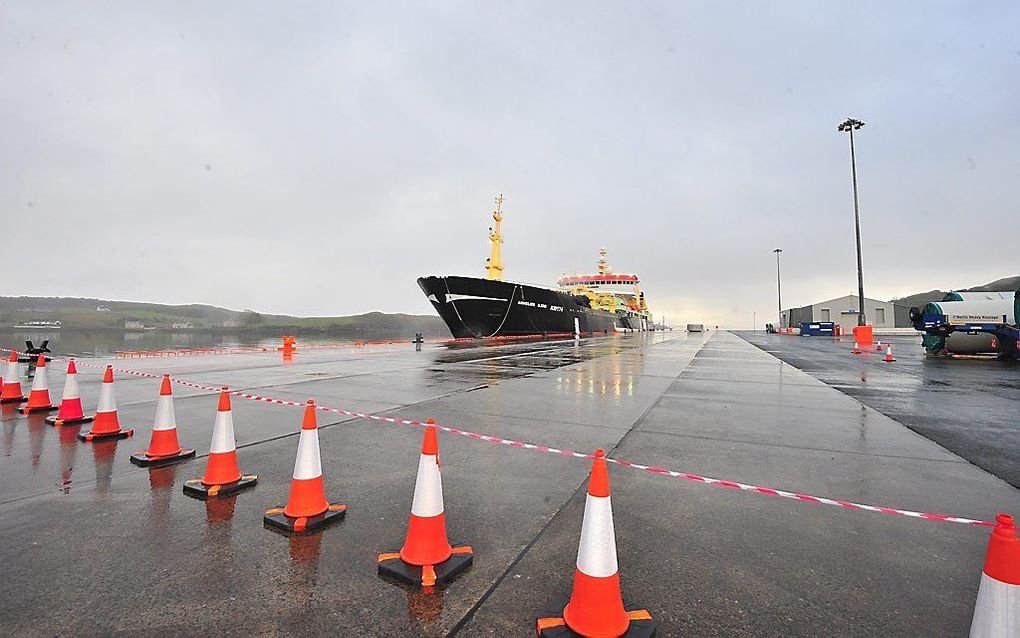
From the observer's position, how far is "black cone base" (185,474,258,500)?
12.4ft

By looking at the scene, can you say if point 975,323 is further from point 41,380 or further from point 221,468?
point 41,380

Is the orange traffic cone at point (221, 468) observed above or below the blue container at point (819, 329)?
below

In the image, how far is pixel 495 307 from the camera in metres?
31.8

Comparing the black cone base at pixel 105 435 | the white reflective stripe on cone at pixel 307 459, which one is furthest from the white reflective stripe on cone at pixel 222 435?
the black cone base at pixel 105 435

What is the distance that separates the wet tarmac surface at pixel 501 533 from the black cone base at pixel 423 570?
0.27 ft

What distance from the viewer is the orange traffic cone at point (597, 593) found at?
82.5 inches

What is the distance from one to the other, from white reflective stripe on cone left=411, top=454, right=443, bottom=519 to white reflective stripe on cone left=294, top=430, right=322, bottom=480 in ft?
3.39

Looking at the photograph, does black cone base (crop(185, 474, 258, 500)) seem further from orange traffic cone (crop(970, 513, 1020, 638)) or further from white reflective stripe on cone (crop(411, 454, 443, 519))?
orange traffic cone (crop(970, 513, 1020, 638))

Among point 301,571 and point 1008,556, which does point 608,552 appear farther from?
point 301,571

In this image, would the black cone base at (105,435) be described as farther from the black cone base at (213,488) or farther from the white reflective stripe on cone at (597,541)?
the white reflective stripe on cone at (597,541)

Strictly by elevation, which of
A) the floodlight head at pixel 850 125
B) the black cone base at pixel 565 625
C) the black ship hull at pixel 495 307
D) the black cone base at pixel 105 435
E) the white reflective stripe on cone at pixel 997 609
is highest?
the floodlight head at pixel 850 125

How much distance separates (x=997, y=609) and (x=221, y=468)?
477cm

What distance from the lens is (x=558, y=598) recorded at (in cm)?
237

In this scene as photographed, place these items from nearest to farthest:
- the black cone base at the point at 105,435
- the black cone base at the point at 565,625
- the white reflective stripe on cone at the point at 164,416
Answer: the black cone base at the point at 565,625 → the white reflective stripe on cone at the point at 164,416 → the black cone base at the point at 105,435
